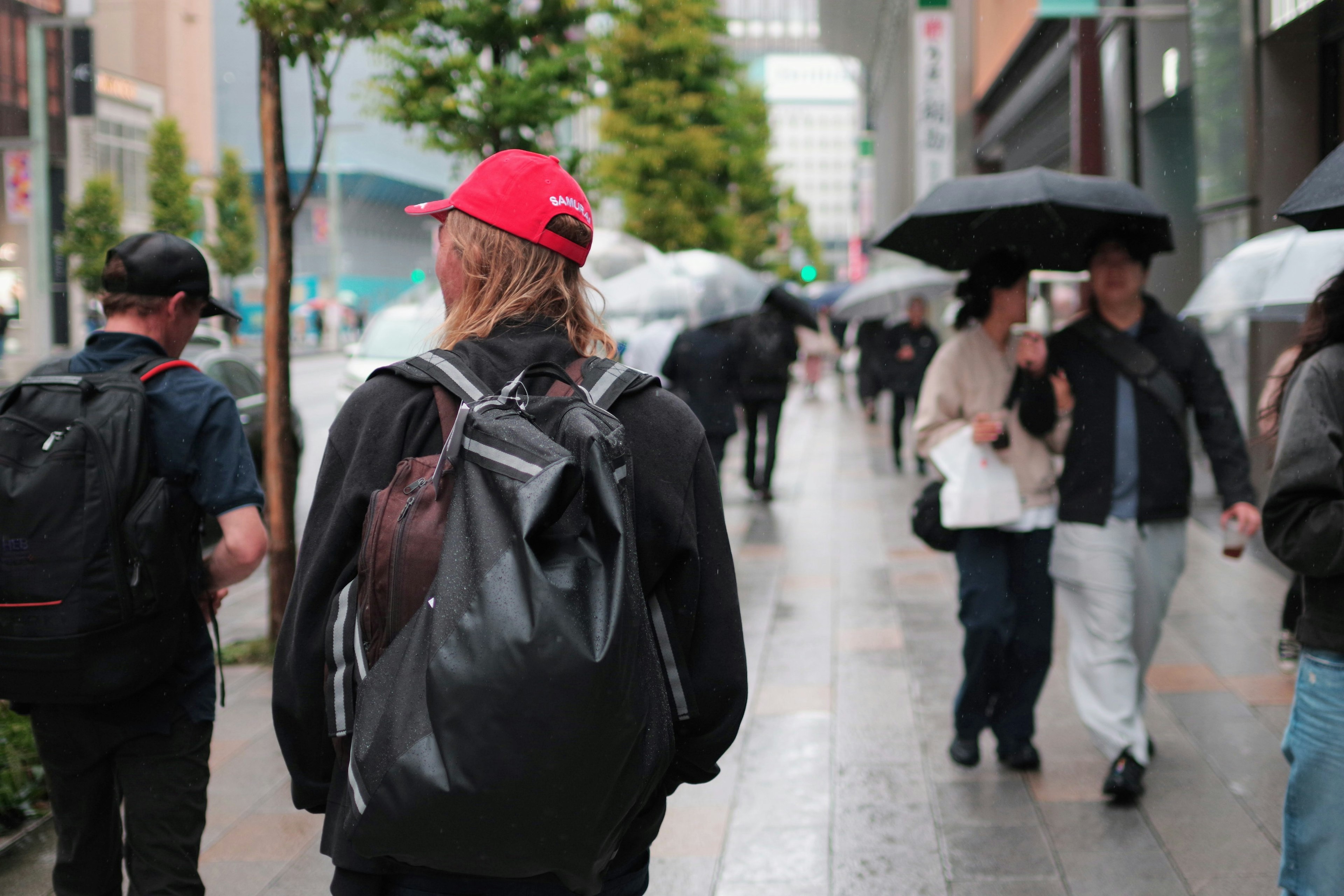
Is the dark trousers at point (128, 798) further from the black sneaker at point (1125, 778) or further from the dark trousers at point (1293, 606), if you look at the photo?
the black sneaker at point (1125, 778)

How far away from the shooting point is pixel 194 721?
3.00 metres

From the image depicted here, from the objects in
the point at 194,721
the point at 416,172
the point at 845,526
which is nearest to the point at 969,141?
the point at 845,526

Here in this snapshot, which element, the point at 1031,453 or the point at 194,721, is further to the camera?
the point at 1031,453

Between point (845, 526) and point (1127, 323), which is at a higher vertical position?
point (1127, 323)

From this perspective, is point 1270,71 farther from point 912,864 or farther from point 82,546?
point 82,546

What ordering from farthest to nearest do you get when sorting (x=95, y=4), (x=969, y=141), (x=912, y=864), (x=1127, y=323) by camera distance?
(x=969, y=141) < (x=95, y=4) < (x=1127, y=323) < (x=912, y=864)

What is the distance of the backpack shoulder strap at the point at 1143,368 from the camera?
452 centimetres

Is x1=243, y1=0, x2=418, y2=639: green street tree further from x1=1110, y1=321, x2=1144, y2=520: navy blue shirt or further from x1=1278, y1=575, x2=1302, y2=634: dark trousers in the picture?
x1=1278, y1=575, x2=1302, y2=634: dark trousers

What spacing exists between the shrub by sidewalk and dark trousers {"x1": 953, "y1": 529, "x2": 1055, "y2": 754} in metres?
3.29

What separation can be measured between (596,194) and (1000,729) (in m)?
16.7

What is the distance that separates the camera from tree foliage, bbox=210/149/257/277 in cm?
3556

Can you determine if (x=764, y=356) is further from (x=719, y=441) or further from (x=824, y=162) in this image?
(x=824, y=162)

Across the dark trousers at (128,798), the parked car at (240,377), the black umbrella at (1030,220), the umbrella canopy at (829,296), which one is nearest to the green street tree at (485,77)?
the parked car at (240,377)

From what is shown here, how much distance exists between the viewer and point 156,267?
3.07 metres
